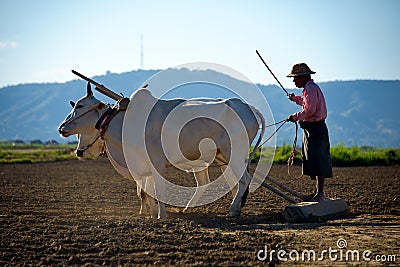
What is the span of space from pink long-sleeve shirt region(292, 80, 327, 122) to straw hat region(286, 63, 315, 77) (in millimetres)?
203

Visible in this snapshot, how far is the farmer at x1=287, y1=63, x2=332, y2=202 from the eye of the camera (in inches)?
335

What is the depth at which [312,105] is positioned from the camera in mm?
8484

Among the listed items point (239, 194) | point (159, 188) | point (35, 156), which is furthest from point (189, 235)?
point (35, 156)

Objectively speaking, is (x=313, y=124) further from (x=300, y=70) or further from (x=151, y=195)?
(x=151, y=195)

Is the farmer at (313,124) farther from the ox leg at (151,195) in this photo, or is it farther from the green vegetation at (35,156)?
the green vegetation at (35,156)

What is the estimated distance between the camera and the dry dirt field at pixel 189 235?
5.98 m

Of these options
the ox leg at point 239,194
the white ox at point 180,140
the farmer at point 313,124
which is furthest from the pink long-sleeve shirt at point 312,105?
the ox leg at point 239,194

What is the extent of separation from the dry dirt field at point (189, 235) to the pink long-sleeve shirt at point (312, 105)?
59.9 inches

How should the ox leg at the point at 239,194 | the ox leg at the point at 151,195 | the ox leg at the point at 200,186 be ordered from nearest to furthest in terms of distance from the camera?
the ox leg at the point at 239,194 → the ox leg at the point at 151,195 → the ox leg at the point at 200,186

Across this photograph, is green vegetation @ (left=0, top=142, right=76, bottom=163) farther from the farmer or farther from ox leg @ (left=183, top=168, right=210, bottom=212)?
the farmer

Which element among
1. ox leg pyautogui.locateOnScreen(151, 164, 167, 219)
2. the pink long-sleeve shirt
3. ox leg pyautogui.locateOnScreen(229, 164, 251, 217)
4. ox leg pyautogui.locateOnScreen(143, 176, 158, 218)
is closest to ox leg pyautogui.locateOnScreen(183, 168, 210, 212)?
ox leg pyautogui.locateOnScreen(143, 176, 158, 218)

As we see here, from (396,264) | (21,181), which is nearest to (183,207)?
(396,264)

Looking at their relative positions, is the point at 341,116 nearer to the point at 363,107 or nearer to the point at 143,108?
the point at 363,107

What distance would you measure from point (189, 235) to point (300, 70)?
3.16 meters
